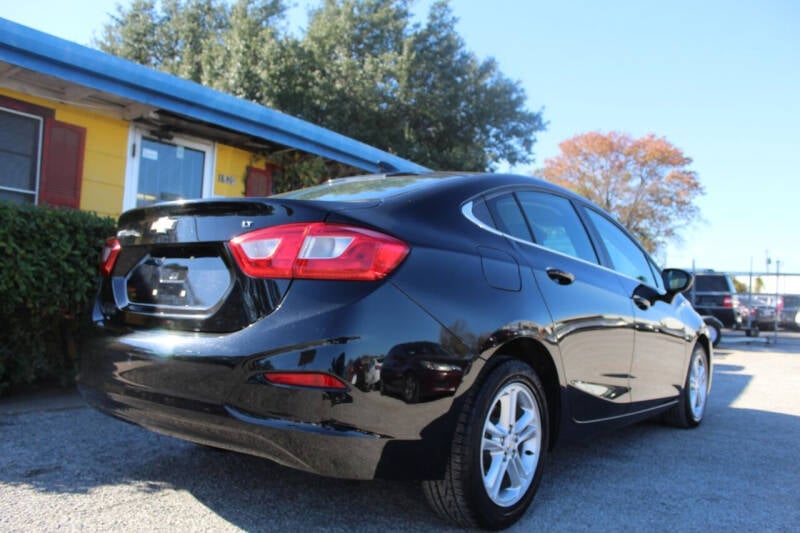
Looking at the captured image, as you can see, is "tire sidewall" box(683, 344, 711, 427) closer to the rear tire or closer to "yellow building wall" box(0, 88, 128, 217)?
the rear tire

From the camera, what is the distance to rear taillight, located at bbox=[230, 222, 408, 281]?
2244mm

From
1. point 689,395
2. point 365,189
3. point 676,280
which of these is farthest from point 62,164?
point 689,395

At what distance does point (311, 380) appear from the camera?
6.99 feet

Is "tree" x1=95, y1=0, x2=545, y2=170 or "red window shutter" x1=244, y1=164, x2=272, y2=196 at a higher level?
"tree" x1=95, y1=0, x2=545, y2=170

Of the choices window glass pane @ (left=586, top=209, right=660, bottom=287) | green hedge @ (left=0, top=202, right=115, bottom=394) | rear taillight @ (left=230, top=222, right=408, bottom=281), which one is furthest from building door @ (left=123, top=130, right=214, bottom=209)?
rear taillight @ (left=230, top=222, right=408, bottom=281)

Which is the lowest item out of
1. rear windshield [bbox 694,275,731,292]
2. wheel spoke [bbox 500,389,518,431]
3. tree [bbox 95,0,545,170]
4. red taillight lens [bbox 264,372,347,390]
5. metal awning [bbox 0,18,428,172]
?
wheel spoke [bbox 500,389,518,431]

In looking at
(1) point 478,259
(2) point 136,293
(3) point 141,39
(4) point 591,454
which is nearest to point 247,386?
(2) point 136,293

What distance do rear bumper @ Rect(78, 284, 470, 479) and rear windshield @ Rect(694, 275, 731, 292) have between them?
51.5ft

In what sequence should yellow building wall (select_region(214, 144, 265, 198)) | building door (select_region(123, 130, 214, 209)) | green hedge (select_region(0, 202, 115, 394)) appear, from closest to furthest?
green hedge (select_region(0, 202, 115, 394))
building door (select_region(123, 130, 214, 209))
yellow building wall (select_region(214, 144, 265, 198))

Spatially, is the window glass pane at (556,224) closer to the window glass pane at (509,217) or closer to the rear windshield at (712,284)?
the window glass pane at (509,217)

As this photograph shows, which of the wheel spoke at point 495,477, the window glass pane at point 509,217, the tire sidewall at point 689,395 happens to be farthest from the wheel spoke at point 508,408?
the tire sidewall at point 689,395

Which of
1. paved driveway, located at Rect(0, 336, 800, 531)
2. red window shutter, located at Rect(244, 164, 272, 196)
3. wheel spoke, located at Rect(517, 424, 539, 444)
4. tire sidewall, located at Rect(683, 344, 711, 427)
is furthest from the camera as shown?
red window shutter, located at Rect(244, 164, 272, 196)

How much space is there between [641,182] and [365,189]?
37.0m

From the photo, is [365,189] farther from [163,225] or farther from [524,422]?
[524,422]
